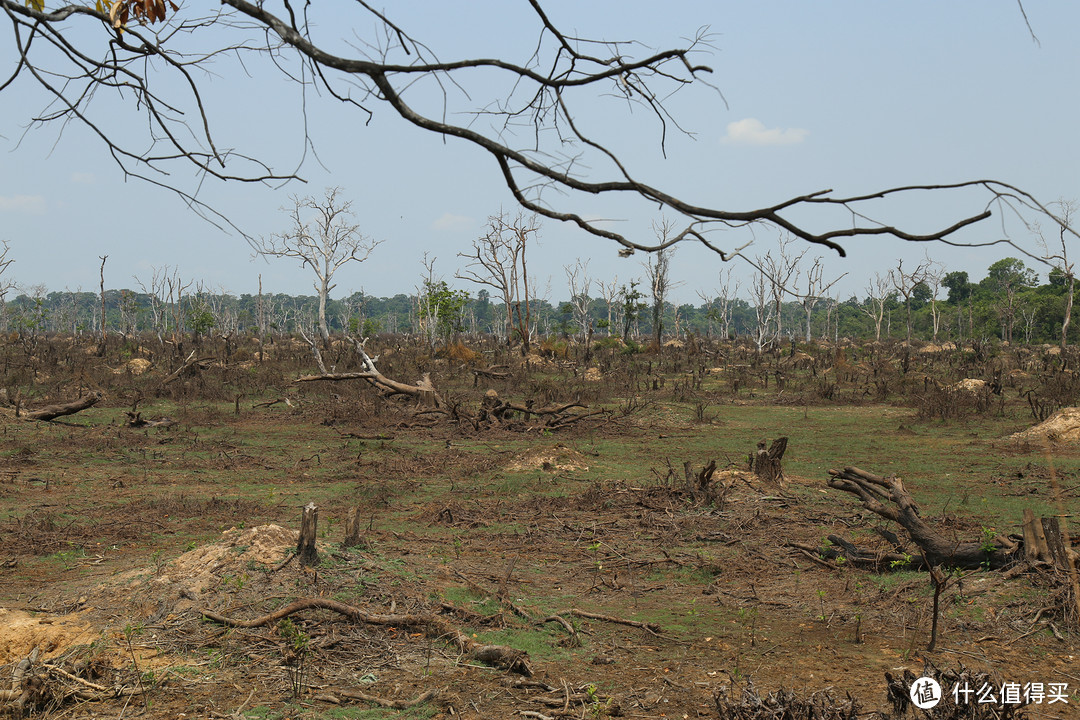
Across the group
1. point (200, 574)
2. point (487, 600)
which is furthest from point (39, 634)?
point (487, 600)

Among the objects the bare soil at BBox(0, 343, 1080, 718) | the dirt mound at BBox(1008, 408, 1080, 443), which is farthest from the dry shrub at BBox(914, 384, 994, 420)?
the bare soil at BBox(0, 343, 1080, 718)

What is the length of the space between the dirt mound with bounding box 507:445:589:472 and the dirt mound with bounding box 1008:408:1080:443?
738 centimetres

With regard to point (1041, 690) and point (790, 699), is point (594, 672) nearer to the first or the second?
point (790, 699)

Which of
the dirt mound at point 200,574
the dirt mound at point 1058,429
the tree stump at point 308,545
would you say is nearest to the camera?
the dirt mound at point 200,574

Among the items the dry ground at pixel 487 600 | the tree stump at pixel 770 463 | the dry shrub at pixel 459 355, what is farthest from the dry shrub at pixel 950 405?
the dry shrub at pixel 459 355

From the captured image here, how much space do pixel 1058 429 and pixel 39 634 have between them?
14.0 meters

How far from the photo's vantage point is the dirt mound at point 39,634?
4.52 meters

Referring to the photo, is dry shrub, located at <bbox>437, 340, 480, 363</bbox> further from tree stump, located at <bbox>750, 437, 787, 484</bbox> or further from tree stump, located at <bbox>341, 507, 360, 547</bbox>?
tree stump, located at <bbox>341, 507, 360, 547</bbox>

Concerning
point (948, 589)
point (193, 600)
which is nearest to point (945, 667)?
point (948, 589)

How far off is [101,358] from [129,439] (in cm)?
1637

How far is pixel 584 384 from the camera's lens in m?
22.3

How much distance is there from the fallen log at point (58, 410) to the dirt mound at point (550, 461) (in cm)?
845

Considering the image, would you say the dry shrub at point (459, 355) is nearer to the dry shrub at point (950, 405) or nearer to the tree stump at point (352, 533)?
the dry shrub at point (950, 405)

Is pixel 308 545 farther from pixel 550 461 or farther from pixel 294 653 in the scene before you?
pixel 550 461
